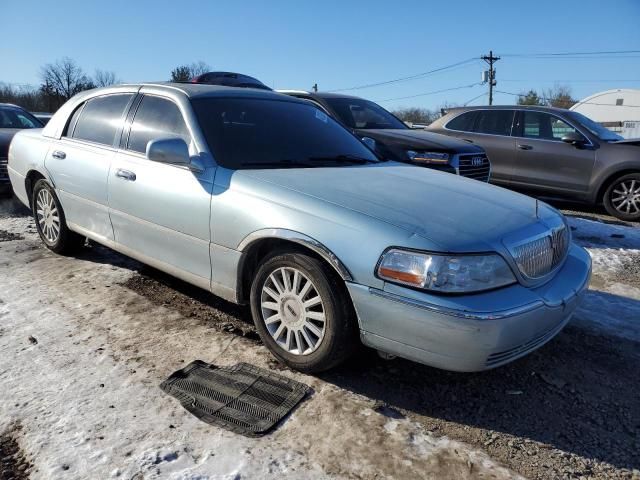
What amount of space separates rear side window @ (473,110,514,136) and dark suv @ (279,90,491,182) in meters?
2.01

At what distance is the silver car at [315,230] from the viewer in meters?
2.50

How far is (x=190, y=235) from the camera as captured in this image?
337 centimetres

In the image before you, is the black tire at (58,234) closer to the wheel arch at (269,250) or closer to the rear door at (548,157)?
the wheel arch at (269,250)

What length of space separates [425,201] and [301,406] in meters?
1.31

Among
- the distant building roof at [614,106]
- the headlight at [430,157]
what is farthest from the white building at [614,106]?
the headlight at [430,157]

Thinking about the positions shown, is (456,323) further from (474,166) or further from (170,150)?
(474,166)

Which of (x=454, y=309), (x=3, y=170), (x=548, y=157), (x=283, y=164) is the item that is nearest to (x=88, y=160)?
(x=283, y=164)

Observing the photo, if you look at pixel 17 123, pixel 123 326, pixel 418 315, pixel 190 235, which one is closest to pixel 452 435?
pixel 418 315

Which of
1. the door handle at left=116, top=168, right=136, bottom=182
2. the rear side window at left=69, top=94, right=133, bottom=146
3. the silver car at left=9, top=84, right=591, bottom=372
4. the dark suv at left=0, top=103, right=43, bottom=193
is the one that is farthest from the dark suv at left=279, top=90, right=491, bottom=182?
the dark suv at left=0, top=103, right=43, bottom=193

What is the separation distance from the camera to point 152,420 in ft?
8.36

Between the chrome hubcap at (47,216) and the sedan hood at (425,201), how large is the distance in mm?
2664

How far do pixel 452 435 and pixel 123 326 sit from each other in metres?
2.30

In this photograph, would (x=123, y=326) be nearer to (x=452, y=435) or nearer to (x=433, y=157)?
(x=452, y=435)

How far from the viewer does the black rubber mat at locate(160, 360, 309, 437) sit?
2.58m
